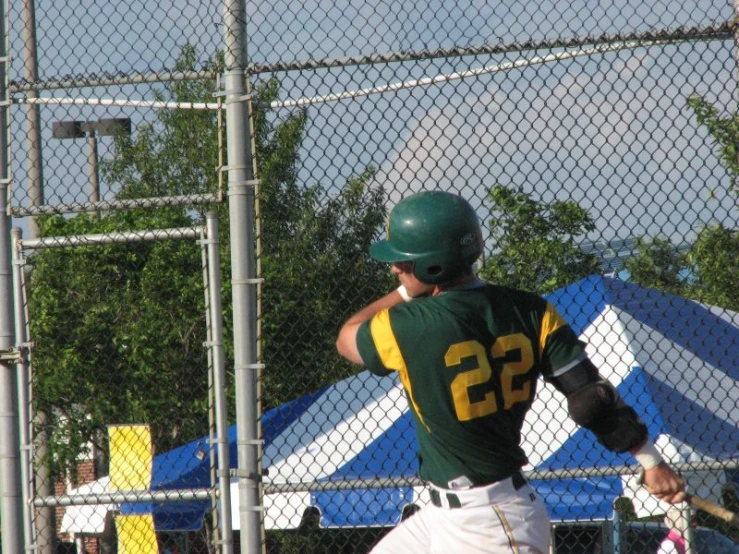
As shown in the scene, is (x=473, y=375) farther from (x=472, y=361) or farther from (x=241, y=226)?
(x=241, y=226)

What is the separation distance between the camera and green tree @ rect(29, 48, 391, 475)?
30.6 ft

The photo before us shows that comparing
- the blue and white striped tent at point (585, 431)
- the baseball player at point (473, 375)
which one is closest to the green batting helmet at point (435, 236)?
the baseball player at point (473, 375)

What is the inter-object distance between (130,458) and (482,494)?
2718 millimetres

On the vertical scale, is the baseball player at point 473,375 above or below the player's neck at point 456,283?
below

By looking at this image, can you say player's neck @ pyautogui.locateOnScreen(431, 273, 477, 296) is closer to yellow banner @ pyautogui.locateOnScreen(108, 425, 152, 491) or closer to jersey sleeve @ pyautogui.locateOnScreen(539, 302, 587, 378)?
jersey sleeve @ pyautogui.locateOnScreen(539, 302, 587, 378)

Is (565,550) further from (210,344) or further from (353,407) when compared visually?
(210,344)

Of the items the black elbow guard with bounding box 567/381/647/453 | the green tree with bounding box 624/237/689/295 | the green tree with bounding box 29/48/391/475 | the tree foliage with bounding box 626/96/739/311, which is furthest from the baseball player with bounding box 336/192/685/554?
the green tree with bounding box 624/237/689/295

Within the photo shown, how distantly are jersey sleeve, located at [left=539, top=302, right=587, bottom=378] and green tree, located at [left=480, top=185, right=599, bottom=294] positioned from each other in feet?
9.11

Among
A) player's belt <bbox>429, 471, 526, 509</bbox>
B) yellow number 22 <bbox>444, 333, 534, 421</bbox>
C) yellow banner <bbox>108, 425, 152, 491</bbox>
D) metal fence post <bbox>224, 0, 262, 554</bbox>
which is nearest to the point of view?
yellow number 22 <bbox>444, 333, 534, 421</bbox>

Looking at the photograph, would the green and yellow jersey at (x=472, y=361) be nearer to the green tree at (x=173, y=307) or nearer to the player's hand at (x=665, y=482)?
the player's hand at (x=665, y=482)

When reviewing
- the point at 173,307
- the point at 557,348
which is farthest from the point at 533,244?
the point at 173,307

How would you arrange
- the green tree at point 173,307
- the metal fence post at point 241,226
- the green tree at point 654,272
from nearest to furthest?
the metal fence post at point 241,226, the green tree at point 173,307, the green tree at point 654,272

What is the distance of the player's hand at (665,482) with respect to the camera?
132 inches

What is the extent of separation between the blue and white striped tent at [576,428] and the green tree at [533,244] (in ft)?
1.79
